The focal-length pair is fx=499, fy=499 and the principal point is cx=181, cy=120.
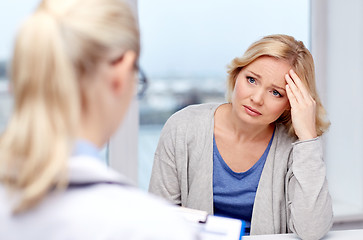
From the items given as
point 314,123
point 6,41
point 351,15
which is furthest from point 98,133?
point 351,15

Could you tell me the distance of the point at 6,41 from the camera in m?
1.98

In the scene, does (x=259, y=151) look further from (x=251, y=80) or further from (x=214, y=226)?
(x=214, y=226)

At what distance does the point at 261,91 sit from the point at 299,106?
0.13 metres

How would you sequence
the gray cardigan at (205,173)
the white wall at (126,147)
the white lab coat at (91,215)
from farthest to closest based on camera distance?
the white wall at (126,147) < the gray cardigan at (205,173) < the white lab coat at (91,215)

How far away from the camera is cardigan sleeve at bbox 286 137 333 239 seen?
1.50 meters

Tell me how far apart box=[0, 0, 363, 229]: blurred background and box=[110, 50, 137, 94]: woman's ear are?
51.3 inches

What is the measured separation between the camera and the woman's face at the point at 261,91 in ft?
5.10

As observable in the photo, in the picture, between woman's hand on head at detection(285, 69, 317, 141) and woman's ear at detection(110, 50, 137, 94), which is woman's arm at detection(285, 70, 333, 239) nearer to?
woman's hand on head at detection(285, 69, 317, 141)

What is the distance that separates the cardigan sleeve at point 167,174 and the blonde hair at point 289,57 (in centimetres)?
33

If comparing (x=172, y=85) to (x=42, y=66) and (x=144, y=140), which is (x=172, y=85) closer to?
(x=144, y=140)

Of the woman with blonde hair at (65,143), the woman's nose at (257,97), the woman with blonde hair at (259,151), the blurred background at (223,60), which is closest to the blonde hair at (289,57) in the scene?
the woman with blonde hair at (259,151)

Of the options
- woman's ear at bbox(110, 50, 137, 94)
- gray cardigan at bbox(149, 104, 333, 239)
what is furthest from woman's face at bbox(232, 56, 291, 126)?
woman's ear at bbox(110, 50, 137, 94)

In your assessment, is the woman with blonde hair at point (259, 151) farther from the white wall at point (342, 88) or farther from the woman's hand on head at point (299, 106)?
the white wall at point (342, 88)

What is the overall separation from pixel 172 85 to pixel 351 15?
3.03 feet
